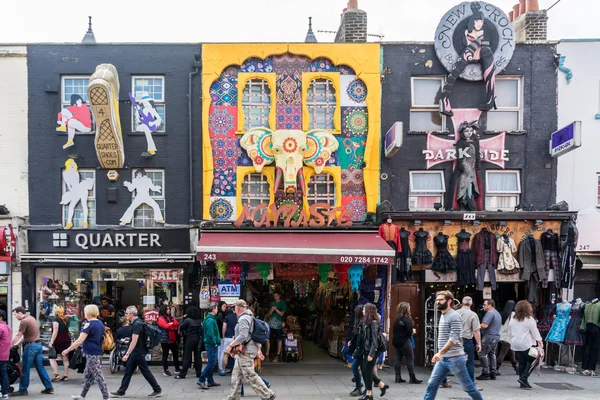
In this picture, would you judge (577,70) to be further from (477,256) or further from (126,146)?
(126,146)

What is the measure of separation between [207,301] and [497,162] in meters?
8.49

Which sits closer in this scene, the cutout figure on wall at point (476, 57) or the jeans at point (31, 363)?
the jeans at point (31, 363)

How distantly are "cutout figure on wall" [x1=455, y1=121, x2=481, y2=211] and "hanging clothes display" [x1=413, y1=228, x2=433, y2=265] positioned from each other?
1509mm

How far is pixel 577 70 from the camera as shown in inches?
560

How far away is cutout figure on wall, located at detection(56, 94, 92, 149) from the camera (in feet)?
45.2

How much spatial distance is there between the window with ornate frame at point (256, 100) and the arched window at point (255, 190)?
128cm

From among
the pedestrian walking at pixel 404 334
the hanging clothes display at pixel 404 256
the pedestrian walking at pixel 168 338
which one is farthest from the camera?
the hanging clothes display at pixel 404 256

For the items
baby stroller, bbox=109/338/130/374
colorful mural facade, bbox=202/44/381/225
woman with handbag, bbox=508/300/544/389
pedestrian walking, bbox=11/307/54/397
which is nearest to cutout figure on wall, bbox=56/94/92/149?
colorful mural facade, bbox=202/44/381/225

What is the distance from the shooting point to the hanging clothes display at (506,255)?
44.0 feet

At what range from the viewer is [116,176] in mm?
13781

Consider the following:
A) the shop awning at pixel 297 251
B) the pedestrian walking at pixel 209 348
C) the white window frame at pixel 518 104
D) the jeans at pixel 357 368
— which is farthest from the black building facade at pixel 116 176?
the white window frame at pixel 518 104

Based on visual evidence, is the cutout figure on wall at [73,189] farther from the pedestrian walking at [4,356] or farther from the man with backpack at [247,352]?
the man with backpack at [247,352]

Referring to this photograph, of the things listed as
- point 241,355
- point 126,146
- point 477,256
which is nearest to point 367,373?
point 241,355

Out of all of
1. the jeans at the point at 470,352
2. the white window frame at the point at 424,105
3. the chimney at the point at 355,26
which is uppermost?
the chimney at the point at 355,26
